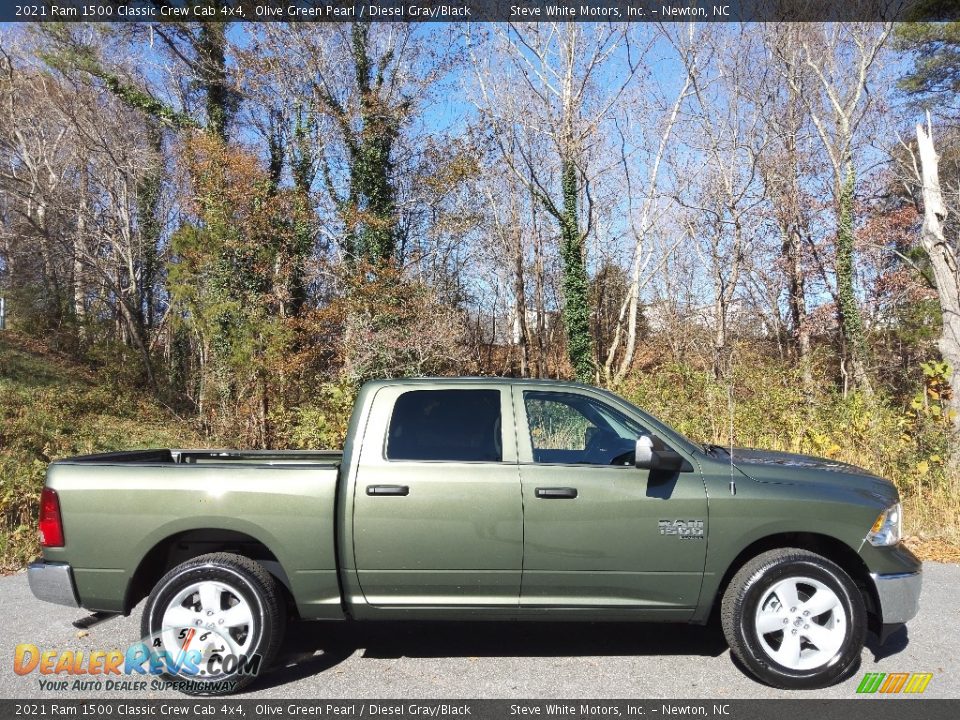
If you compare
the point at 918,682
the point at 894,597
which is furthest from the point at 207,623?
the point at 918,682

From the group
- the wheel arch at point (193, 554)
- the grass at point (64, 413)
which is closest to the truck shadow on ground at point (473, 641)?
the wheel arch at point (193, 554)

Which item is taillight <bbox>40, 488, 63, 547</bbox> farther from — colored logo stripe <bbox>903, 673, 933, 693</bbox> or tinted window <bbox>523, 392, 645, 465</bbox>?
colored logo stripe <bbox>903, 673, 933, 693</bbox>

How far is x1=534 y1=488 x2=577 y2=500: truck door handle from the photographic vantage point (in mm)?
4246

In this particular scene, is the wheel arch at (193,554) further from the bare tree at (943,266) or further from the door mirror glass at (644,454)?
the bare tree at (943,266)

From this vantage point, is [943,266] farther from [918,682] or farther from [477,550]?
[477,550]

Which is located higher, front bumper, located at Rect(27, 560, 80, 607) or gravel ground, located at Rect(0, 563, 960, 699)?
front bumper, located at Rect(27, 560, 80, 607)

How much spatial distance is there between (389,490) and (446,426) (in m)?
0.56

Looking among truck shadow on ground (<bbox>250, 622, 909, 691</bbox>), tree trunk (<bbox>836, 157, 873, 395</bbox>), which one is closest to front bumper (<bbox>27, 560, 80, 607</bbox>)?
truck shadow on ground (<bbox>250, 622, 909, 691</bbox>)

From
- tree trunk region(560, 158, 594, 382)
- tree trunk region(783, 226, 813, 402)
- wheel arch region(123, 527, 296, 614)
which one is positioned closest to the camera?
wheel arch region(123, 527, 296, 614)

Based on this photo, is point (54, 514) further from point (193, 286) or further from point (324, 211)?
point (324, 211)

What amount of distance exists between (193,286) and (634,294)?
1752 centimetres

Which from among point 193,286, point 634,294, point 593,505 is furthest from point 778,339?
point 593,505

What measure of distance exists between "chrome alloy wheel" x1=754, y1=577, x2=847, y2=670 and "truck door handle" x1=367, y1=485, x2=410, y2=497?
86.0 inches

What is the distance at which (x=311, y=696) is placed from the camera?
4.02 m
